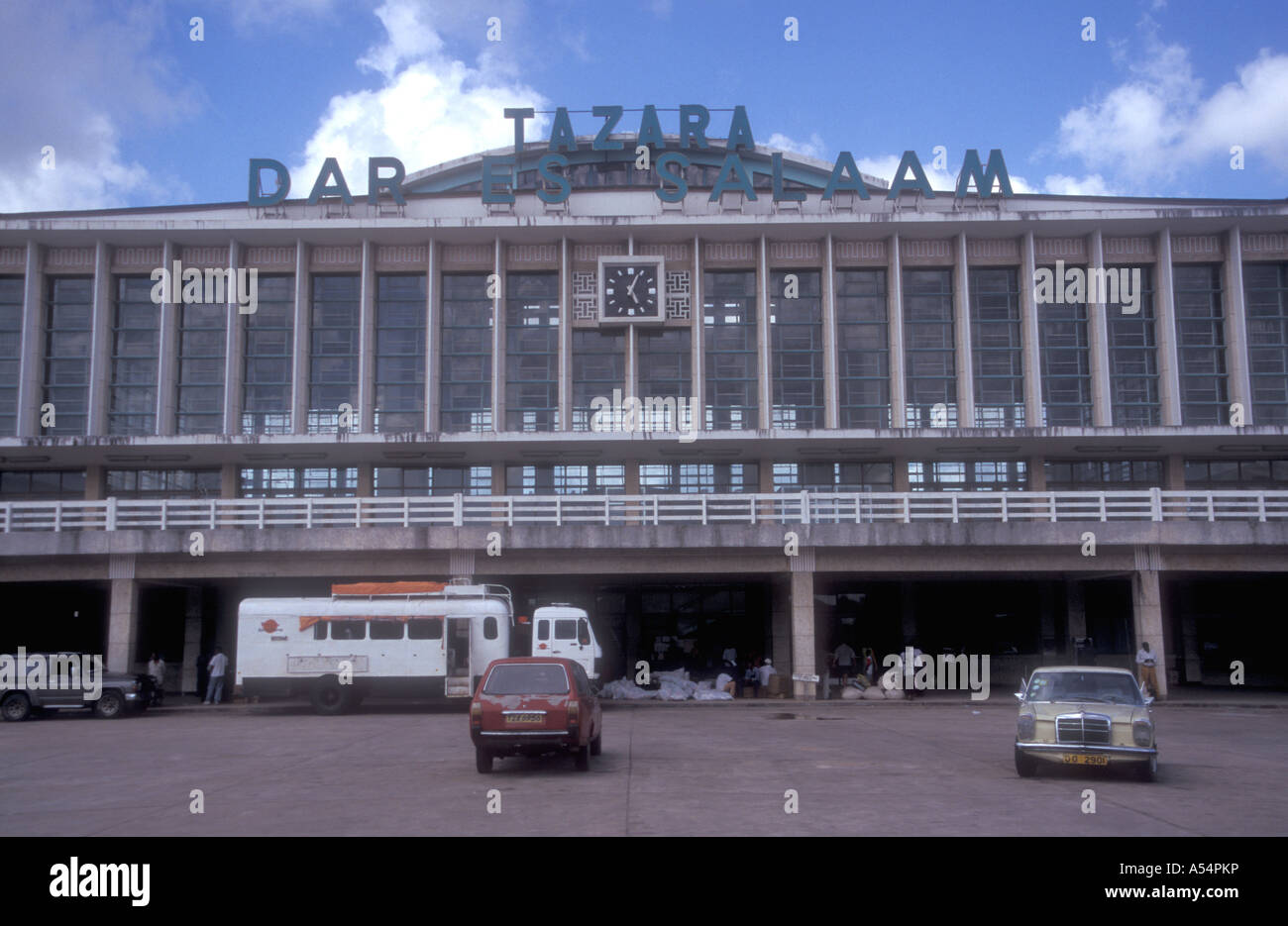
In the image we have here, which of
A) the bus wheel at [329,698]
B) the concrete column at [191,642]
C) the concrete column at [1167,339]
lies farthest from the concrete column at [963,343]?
the concrete column at [191,642]

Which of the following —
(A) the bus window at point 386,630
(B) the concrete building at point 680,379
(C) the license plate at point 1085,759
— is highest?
(B) the concrete building at point 680,379

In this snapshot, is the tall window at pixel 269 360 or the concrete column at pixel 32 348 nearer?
the concrete column at pixel 32 348

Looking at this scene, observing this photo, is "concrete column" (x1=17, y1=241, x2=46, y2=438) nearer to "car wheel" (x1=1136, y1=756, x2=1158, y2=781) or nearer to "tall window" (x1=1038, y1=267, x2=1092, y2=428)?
"tall window" (x1=1038, y1=267, x2=1092, y2=428)

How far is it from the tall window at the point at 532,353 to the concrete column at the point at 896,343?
12261 millimetres

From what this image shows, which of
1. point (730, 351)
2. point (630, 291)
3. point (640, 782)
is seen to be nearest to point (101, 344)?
point (630, 291)

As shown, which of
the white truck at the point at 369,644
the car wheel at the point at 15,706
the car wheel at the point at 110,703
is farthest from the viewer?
the car wheel at the point at 110,703

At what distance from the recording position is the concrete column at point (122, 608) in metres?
31.7

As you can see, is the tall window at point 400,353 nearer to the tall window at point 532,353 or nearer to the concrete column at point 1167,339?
the tall window at point 532,353

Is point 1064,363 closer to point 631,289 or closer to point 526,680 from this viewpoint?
point 631,289

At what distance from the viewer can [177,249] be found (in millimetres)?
41719

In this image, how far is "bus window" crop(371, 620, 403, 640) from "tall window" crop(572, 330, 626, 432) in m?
14.2

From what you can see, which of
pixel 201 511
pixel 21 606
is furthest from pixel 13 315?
pixel 201 511

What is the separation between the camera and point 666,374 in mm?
41000

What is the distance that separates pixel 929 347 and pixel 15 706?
3122 cm
